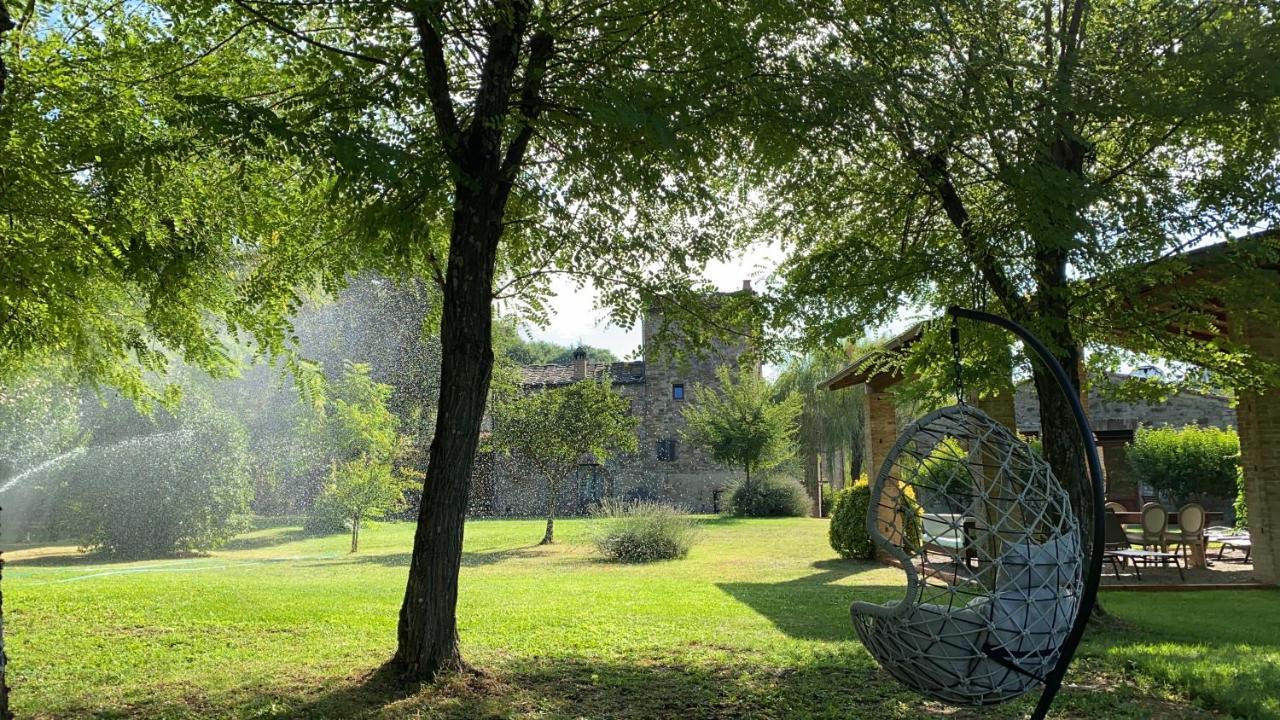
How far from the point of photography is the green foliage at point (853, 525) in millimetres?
14438

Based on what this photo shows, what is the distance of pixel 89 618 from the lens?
877 centimetres

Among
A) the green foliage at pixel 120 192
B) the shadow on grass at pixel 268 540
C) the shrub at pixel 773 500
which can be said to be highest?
the green foliage at pixel 120 192

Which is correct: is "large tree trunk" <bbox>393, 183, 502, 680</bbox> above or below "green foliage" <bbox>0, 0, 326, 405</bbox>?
below

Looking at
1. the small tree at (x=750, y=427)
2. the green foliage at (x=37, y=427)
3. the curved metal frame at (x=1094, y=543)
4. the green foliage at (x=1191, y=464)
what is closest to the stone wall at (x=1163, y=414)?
the green foliage at (x=1191, y=464)

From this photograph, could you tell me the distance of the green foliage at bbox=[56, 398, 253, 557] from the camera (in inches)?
698

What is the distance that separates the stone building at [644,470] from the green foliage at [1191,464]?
1606 cm

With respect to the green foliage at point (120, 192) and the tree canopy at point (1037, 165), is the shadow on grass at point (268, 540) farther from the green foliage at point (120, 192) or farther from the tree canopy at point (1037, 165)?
the tree canopy at point (1037, 165)

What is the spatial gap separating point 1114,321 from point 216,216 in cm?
788

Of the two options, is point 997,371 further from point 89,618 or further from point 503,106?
point 89,618

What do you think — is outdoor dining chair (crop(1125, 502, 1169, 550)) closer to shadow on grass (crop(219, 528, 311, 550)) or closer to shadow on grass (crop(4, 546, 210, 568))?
shadow on grass (crop(4, 546, 210, 568))

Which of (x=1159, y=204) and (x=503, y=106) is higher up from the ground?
(x=503, y=106)

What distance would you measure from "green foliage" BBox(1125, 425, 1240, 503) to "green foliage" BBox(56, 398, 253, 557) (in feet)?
62.8

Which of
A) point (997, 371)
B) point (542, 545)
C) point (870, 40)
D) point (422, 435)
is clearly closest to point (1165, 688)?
point (997, 371)

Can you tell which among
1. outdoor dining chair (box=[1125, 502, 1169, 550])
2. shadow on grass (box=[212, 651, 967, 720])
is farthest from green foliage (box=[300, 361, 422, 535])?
outdoor dining chair (box=[1125, 502, 1169, 550])
